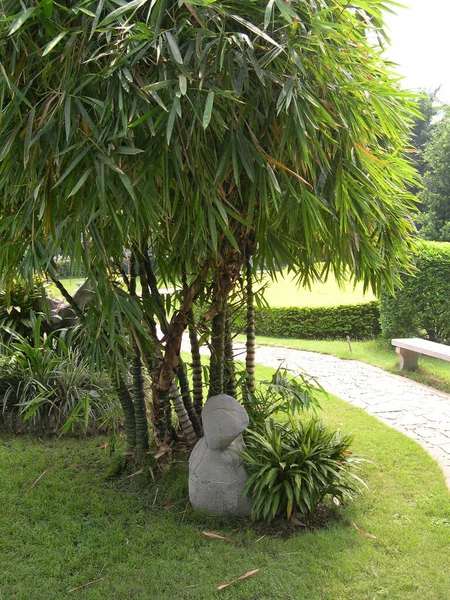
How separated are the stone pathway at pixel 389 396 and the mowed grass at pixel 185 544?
782 millimetres

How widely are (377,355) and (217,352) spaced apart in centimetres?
486

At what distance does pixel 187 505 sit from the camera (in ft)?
10.4

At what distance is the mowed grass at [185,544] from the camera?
98.7 inches

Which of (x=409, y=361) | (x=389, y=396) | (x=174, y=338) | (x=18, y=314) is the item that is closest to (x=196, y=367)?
(x=174, y=338)

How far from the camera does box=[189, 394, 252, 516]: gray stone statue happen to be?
9.70 feet

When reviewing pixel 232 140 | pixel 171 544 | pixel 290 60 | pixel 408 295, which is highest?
pixel 290 60

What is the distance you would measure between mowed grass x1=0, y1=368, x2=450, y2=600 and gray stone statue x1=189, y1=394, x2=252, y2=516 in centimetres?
10

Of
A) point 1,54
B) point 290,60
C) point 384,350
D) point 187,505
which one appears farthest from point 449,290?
point 1,54

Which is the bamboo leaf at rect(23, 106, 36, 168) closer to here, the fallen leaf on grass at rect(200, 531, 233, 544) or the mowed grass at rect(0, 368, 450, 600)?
the mowed grass at rect(0, 368, 450, 600)

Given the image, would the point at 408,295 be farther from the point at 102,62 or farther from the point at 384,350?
the point at 102,62

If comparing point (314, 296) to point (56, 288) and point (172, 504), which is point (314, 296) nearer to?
point (56, 288)

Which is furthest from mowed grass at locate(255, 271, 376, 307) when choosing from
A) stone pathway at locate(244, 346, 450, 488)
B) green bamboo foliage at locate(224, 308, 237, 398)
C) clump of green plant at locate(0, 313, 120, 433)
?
green bamboo foliage at locate(224, 308, 237, 398)

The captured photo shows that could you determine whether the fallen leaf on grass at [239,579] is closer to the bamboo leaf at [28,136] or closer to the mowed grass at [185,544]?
the mowed grass at [185,544]

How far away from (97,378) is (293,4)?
326 centimetres
